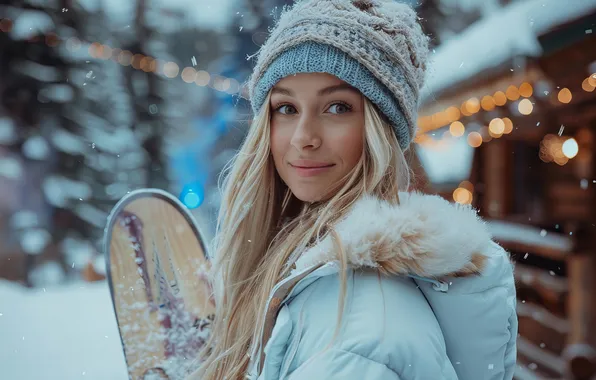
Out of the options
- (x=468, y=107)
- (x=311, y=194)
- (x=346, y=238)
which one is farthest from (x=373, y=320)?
(x=468, y=107)

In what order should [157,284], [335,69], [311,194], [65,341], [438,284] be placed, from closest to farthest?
[438,284], [335,69], [311,194], [157,284], [65,341]

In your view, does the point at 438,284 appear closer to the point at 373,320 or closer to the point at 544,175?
the point at 373,320

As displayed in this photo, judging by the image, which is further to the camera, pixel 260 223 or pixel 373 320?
pixel 260 223

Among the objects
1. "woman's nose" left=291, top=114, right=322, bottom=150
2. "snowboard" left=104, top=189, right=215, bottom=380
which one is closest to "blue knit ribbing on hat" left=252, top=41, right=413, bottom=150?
"woman's nose" left=291, top=114, right=322, bottom=150

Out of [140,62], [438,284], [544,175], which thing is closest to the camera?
[438,284]

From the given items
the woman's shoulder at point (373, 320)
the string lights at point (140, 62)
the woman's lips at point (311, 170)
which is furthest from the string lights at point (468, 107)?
the woman's shoulder at point (373, 320)

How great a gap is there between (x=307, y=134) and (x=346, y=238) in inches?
14.0

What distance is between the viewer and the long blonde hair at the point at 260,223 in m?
1.30

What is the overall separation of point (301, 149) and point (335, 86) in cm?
18

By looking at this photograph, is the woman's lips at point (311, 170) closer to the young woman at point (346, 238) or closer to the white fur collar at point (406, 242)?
the young woman at point (346, 238)

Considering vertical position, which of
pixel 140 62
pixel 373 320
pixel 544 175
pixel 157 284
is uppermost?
pixel 140 62

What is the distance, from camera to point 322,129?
1313 millimetres

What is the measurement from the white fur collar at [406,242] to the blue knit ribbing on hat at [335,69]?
12.2 inches

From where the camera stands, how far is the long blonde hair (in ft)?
4.25
